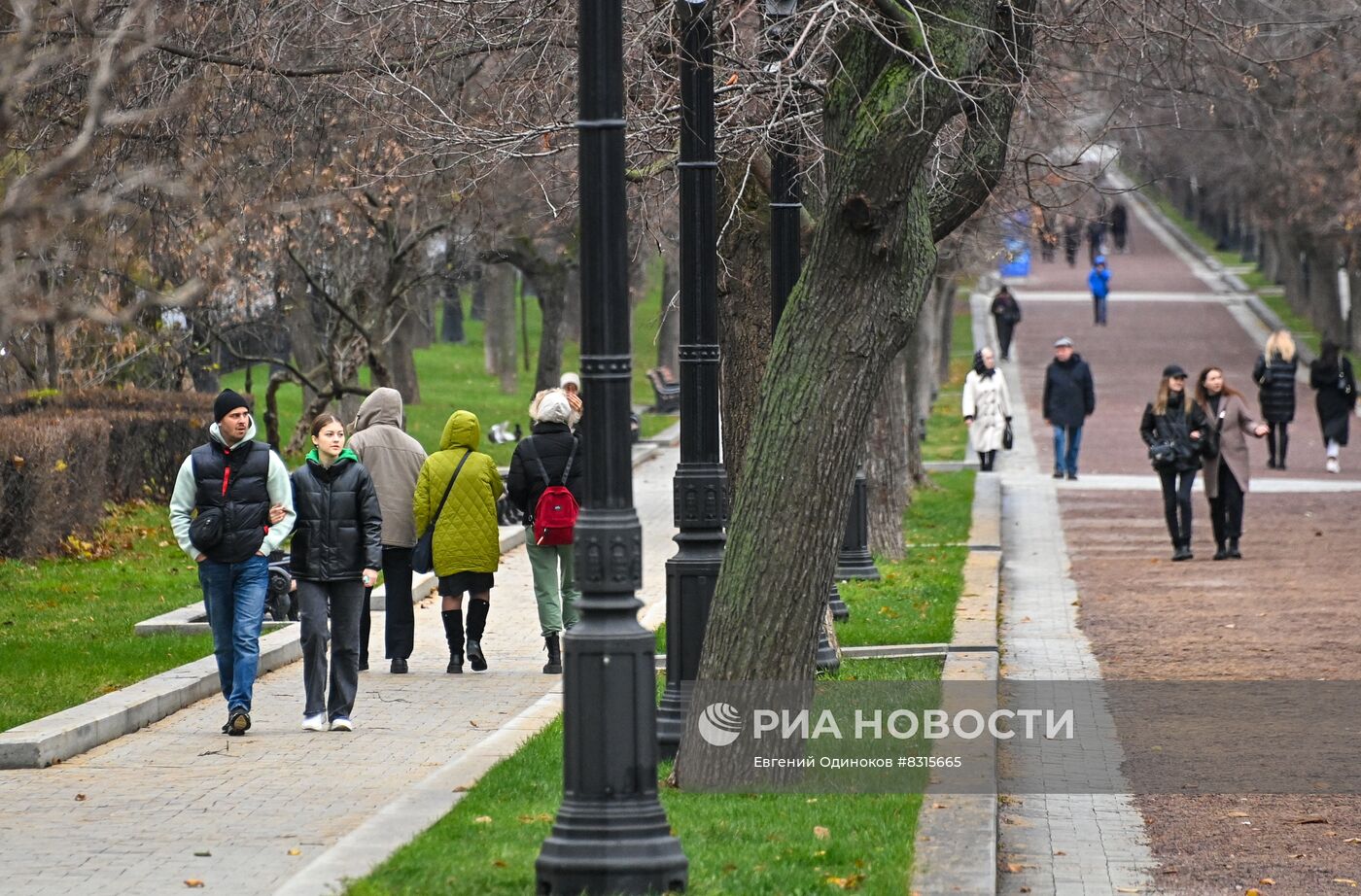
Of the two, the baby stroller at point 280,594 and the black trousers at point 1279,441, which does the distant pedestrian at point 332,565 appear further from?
the black trousers at point 1279,441

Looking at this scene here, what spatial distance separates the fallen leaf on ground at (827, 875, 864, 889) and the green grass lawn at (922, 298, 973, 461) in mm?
24345

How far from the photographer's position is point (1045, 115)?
52.2 ft

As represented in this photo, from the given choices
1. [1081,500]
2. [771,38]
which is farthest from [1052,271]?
[771,38]

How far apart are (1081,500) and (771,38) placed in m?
14.2

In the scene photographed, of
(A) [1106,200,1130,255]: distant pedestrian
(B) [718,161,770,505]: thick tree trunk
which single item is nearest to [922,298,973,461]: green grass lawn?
(A) [1106,200,1130,255]: distant pedestrian

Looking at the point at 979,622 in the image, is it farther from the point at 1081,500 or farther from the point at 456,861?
the point at 1081,500

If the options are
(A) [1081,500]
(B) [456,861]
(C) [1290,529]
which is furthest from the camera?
(A) [1081,500]

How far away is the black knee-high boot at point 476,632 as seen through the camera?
1242cm

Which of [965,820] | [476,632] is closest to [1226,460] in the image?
[476,632]

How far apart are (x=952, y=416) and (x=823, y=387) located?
31.1 m

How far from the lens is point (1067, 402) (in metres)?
26.2

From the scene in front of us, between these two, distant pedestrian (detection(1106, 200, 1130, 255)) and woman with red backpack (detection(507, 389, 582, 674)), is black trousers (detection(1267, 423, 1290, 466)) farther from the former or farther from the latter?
woman with red backpack (detection(507, 389, 582, 674))

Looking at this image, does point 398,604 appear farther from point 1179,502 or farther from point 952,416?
point 952,416

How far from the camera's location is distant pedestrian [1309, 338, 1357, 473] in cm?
2688
